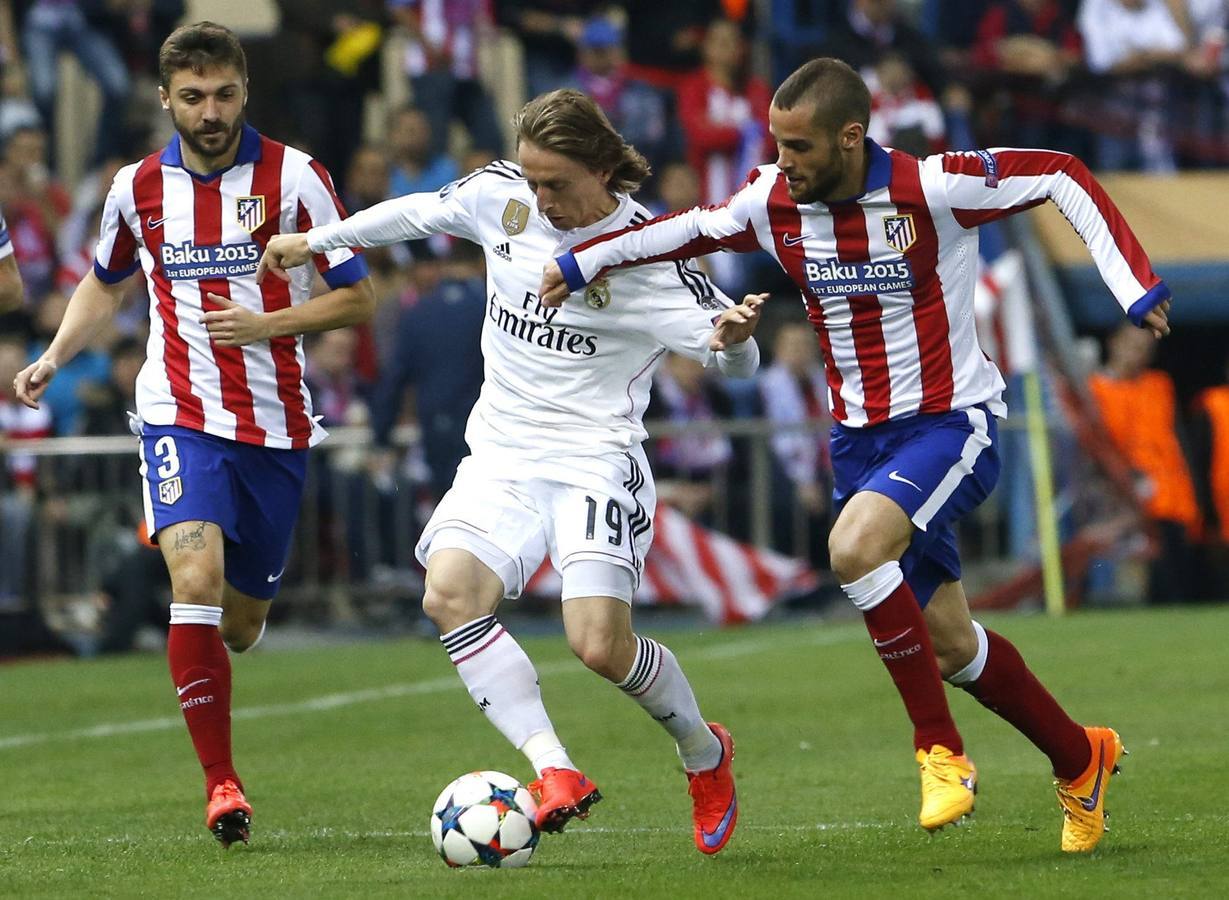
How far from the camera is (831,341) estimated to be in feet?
22.4

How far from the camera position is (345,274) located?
A: 7.27 m

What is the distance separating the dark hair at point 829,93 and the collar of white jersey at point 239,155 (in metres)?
1.87

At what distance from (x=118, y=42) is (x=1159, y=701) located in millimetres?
10824


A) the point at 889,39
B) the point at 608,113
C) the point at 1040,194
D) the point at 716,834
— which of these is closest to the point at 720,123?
the point at 608,113

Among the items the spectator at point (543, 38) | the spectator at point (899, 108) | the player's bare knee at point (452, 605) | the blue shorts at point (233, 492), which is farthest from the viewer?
the spectator at point (543, 38)

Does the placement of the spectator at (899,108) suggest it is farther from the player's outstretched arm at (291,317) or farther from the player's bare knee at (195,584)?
the player's bare knee at (195,584)

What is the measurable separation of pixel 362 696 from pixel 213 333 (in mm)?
4908

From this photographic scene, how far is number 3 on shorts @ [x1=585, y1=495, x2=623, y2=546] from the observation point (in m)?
6.57

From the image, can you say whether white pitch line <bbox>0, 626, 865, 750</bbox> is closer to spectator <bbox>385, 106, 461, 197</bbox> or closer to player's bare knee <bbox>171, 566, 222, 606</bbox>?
player's bare knee <bbox>171, 566, 222, 606</bbox>

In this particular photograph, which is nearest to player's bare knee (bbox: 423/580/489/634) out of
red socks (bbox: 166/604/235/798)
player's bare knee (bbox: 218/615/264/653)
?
red socks (bbox: 166/604/235/798)

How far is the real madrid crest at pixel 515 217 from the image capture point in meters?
6.82

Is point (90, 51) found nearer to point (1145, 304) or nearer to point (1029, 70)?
point (1029, 70)

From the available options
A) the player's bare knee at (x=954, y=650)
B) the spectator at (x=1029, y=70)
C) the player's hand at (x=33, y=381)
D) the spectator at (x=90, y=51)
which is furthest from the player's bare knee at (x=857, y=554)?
the spectator at (x=1029, y=70)

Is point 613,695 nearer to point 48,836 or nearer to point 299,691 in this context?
point 299,691
